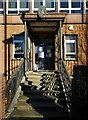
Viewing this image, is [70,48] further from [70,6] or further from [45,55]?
[70,6]

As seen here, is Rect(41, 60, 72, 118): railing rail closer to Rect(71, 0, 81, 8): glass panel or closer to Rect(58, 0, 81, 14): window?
Rect(58, 0, 81, 14): window

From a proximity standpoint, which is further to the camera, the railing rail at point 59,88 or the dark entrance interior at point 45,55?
the dark entrance interior at point 45,55

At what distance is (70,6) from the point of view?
23422 millimetres

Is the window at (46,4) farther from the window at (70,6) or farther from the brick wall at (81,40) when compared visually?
Answer: the brick wall at (81,40)

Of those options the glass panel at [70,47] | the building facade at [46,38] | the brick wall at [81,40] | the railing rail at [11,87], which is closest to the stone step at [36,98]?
the railing rail at [11,87]

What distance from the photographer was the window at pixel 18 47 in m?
22.9

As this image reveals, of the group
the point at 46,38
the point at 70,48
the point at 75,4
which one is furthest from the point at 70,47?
the point at 75,4

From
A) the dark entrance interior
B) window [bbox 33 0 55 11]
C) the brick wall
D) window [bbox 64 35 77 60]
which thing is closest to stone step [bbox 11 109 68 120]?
the brick wall

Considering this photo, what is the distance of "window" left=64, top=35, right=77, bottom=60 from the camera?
74.6 ft

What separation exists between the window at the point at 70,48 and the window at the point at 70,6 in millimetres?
1800

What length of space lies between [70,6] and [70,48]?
2.89 metres

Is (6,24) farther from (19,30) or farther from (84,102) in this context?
(84,102)

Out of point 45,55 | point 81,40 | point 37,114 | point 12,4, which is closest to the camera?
point 37,114

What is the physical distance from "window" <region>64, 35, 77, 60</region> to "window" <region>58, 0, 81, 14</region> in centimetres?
180
